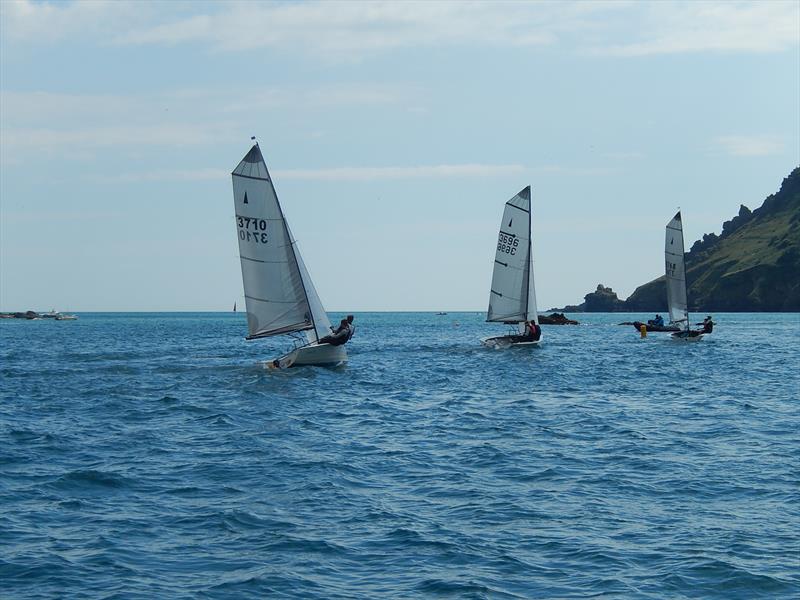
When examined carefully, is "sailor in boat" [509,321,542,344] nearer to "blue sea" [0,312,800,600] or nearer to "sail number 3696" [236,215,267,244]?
"sail number 3696" [236,215,267,244]

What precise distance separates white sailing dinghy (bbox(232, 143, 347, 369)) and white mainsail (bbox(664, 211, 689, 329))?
47.9 m

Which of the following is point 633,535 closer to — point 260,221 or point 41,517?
point 41,517

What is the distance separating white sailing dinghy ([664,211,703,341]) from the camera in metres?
89.9

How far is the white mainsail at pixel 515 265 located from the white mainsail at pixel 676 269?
68.1 ft

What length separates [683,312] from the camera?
9144 centimetres

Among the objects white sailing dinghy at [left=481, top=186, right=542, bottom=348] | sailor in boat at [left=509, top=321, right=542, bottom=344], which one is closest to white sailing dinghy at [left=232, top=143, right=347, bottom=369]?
sailor in boat at [left=509, top=321, right=542, bottom=344]

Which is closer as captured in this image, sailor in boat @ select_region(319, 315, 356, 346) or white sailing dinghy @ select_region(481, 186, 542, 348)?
sailor in boat @ select_region(319, 315, 356, 346)

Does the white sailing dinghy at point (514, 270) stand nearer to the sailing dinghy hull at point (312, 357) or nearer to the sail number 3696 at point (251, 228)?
the sailing dinghy hull at point (312, 357)

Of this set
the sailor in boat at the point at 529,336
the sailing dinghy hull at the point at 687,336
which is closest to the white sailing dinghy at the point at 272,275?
the sailor in boat at the point at 529,336

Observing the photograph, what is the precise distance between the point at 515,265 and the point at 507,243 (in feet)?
6.05

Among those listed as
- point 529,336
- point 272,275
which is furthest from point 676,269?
point 272,275


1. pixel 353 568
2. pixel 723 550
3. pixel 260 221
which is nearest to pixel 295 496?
pixel 353 568

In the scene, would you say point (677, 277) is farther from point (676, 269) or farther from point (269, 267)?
point (269, 267)

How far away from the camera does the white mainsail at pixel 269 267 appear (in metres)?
49.0
